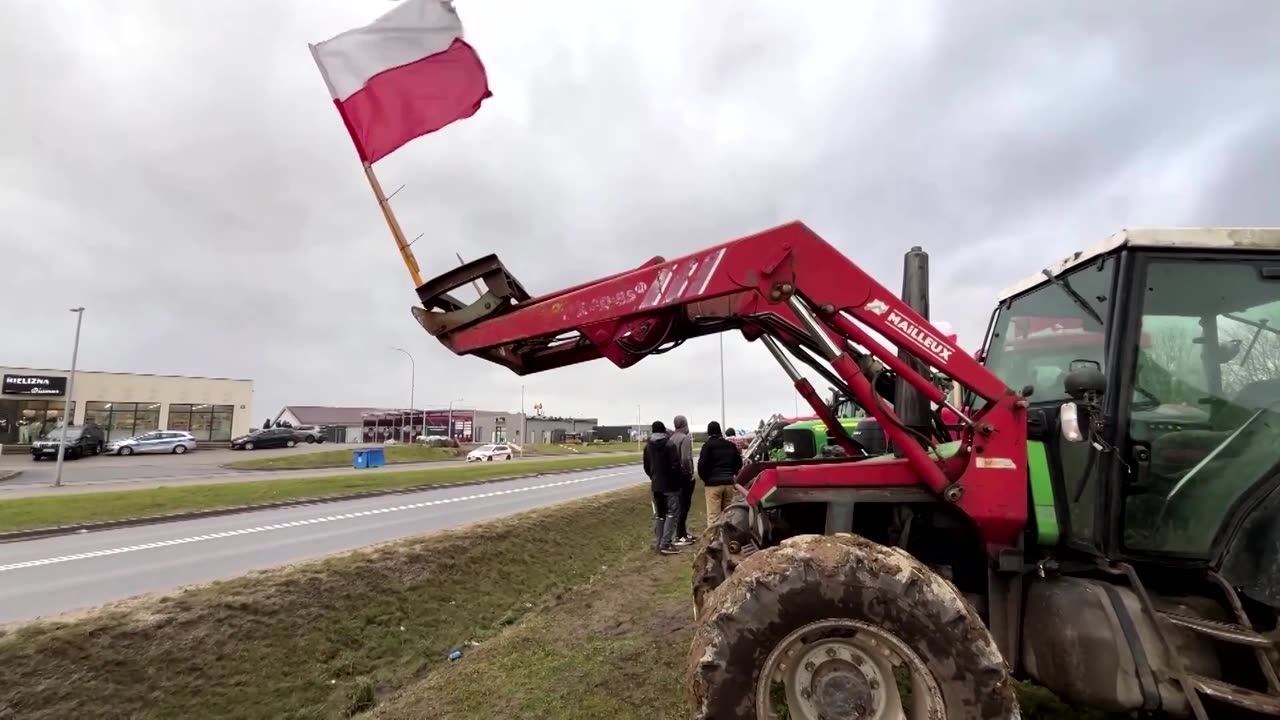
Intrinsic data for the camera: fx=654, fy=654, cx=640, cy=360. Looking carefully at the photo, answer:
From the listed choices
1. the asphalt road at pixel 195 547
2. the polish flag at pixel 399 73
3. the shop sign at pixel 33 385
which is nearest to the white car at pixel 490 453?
the asphalt road at pixel 195 547

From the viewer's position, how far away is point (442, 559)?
8906mm

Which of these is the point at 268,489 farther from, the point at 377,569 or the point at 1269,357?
the point at 1269,357

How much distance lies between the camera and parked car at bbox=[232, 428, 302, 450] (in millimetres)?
47594

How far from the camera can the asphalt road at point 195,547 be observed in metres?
7.69

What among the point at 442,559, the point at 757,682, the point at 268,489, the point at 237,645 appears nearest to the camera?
the point at 757,682

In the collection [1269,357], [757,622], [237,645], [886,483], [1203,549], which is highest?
[1269,357]

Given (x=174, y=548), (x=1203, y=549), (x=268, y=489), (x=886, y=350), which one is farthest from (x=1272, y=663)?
(x=268, y=489)

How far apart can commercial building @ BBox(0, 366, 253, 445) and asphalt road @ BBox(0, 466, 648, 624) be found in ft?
146

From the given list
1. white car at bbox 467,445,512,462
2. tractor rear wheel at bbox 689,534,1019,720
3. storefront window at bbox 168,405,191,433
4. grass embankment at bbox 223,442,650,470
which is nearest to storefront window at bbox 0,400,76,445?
storefront window at bbox 168,405,191,433

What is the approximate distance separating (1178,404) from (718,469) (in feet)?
22.4

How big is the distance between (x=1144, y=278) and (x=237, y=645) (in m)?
7.56

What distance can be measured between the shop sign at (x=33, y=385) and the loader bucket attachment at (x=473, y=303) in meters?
58.5

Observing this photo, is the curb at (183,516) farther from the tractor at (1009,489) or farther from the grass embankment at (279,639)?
the tractor at (1009,489)

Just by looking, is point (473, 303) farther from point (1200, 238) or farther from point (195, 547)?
point (195, 547)
